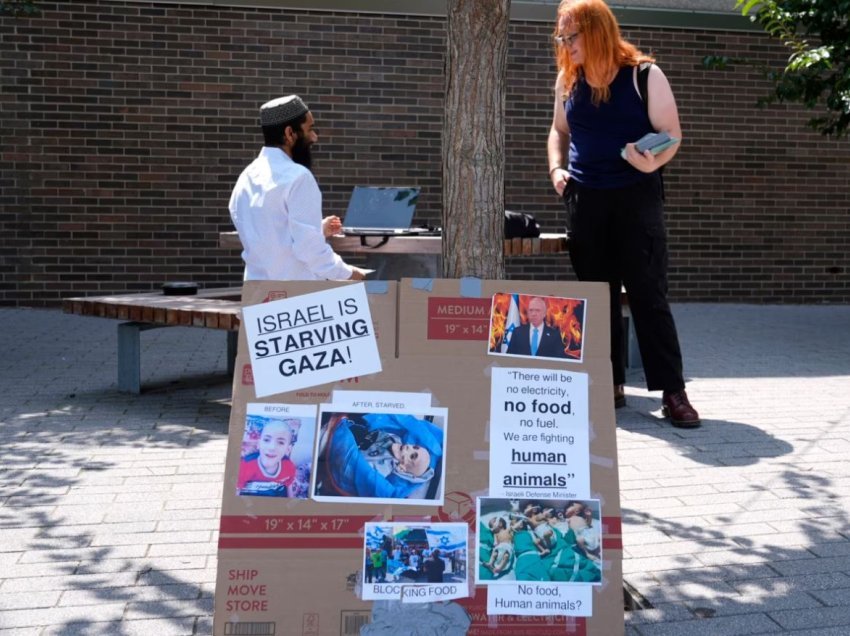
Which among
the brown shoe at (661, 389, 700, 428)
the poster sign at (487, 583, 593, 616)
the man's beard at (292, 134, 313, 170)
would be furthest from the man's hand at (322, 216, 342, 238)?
the poster sign at (487, 583, 593, 616)

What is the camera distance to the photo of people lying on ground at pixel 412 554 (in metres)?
3.00

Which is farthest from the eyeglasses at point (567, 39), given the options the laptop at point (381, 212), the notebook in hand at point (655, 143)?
the laptop at point (381, 212)

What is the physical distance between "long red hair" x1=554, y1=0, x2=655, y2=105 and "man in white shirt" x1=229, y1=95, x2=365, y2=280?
134 centimetres

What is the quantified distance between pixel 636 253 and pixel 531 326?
2798 mm

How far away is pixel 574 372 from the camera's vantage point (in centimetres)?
320

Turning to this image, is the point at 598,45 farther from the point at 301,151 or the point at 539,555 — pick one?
the point at 539,555

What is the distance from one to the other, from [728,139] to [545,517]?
9804mm

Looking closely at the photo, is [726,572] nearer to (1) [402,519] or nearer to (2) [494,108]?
(1) [402,519]

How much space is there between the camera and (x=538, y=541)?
3.04 m

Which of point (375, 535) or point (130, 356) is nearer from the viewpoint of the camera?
point (375, 535)

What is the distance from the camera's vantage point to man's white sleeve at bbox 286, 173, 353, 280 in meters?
5.35

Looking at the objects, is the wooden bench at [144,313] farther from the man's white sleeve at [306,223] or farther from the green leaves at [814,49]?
the green leaves at [814,49]

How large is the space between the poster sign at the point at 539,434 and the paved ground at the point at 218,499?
1.95ft

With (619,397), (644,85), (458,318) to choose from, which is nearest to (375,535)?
(458,318)
